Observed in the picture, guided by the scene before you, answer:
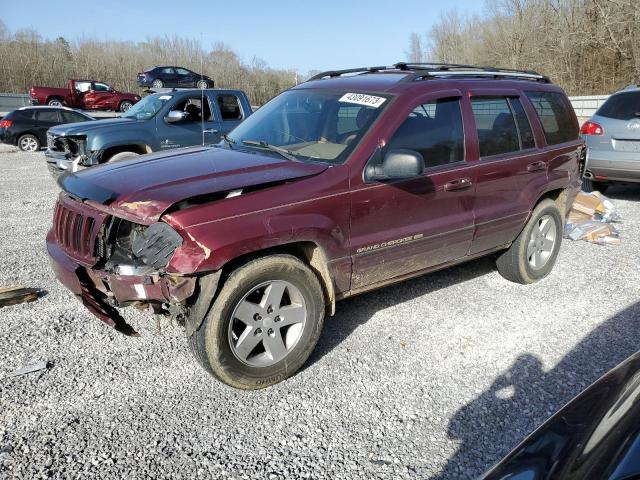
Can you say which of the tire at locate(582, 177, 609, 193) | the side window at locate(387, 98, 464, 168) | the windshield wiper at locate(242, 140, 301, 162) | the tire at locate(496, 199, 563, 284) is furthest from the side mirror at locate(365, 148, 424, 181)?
the tire at locate(582, 177, 609, 193)

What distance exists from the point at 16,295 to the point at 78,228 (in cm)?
156

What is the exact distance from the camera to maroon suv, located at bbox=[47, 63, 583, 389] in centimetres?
304

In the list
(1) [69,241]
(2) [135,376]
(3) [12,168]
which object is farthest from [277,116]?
(3) [12,168]

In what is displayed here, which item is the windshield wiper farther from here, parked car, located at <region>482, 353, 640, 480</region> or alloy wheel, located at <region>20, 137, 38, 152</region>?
alloy wheel, located at <region>20, 137, 38, 152</region>

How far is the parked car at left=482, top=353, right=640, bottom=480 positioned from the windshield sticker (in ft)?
8.48

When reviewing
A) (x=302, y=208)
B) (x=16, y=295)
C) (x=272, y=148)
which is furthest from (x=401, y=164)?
(x=16, y=295)

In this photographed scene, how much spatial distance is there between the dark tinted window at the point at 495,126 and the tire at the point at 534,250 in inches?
32.1

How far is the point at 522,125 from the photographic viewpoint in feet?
15.9

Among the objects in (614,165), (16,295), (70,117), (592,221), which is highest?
(70,117)

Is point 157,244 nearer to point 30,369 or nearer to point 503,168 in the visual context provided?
point 30,369

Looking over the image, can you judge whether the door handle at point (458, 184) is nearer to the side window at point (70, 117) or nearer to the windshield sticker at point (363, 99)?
the windshield sticker at point (363, 99)

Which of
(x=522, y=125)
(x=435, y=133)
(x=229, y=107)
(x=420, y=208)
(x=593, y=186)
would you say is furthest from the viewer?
(x=229, y=107)

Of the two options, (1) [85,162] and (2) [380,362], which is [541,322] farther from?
(1) [85,162]

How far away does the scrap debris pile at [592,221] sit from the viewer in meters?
6.71
